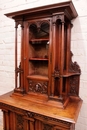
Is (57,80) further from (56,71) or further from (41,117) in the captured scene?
(41,117)

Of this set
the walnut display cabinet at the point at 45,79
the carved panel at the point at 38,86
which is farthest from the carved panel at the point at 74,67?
the carved panel at the point at 38,86

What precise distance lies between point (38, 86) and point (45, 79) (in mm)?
138

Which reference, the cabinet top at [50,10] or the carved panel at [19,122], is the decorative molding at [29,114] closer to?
the carved panel at [19,122]

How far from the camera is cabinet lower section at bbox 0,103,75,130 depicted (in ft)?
3.54

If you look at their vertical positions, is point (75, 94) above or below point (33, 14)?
below

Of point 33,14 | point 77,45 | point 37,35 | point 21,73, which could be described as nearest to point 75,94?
point 77,45

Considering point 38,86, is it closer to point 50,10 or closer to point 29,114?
point 29,114

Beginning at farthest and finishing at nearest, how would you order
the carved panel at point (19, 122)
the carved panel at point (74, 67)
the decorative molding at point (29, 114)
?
the carved panel at point (74, 67)
the carved panel at point (19, 122)
the decorative molding at point (29, 114)

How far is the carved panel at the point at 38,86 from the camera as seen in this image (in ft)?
4.46

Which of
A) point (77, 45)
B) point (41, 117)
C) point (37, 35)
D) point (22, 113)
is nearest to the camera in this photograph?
point (41, 117)

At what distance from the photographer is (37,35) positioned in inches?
60.9

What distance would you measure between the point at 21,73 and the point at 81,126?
3.30ft

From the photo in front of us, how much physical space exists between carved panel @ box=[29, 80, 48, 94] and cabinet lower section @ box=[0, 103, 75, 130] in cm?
28

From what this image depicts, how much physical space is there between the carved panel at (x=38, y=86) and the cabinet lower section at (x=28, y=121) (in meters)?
0.28
